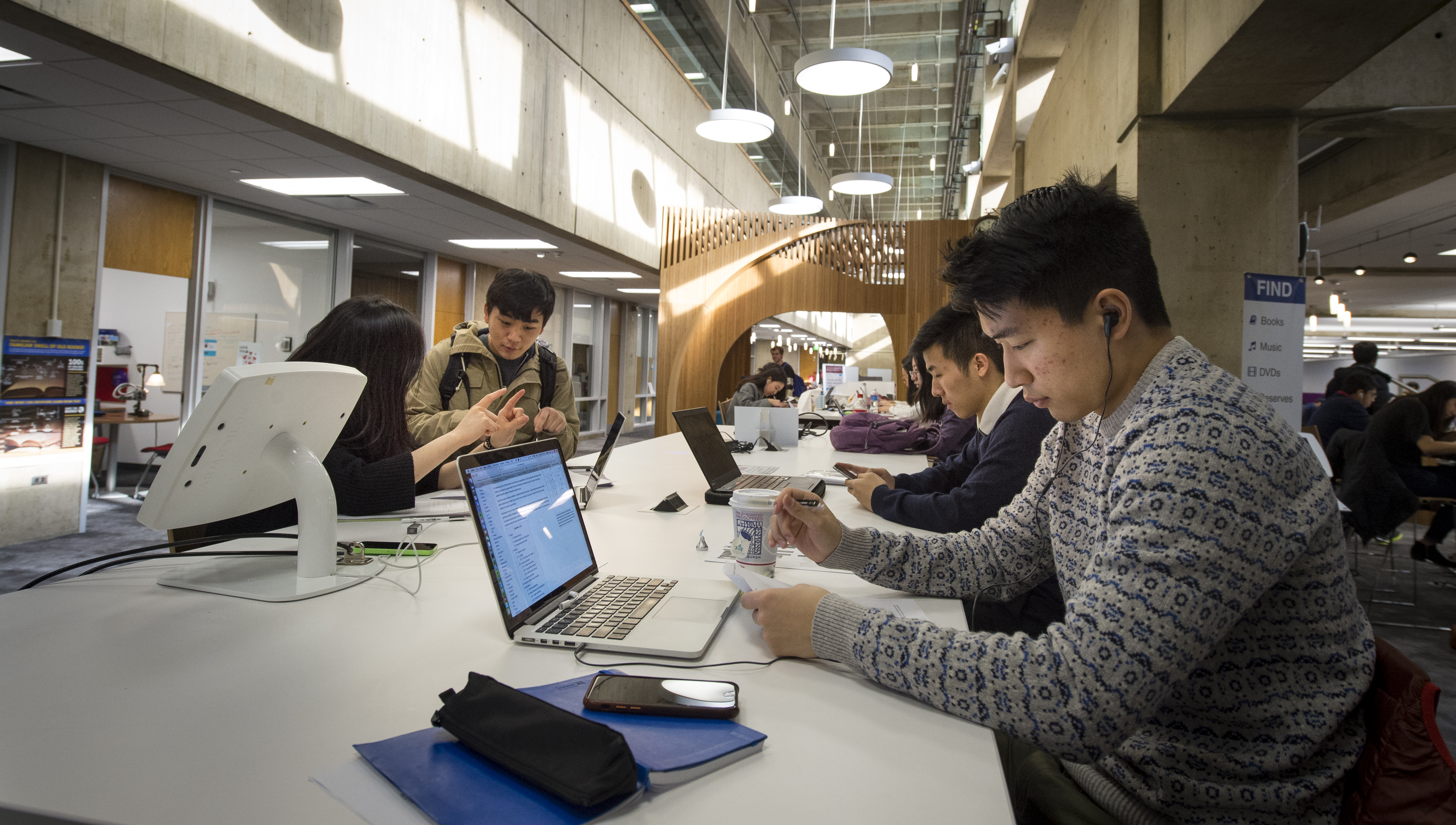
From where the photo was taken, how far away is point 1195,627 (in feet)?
2.56

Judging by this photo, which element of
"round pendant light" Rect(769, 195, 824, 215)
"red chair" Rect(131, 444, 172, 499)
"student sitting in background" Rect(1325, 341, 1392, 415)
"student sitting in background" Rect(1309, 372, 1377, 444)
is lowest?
"red chair" Rect(131, 444, 172, 499)

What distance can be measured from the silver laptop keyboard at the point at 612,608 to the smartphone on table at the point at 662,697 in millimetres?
178

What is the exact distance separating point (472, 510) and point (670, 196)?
393 inches

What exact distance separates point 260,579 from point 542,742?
93 cm

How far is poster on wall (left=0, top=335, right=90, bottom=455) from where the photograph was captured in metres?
4.61

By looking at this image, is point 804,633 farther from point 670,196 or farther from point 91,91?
point 670,196

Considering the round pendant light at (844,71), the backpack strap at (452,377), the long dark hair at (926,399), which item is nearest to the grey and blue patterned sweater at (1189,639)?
the backpack strap at (452,377)

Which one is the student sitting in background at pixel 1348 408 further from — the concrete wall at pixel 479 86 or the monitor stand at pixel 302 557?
the concrete wall at pixel 479 86

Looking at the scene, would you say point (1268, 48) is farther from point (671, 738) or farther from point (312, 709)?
point (312, 709)

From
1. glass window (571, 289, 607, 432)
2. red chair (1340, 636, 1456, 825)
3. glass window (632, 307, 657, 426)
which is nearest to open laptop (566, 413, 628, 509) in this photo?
red chair (1340, 636, 1456, 825)

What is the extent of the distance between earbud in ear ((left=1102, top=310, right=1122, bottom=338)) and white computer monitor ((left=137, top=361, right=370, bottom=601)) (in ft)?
4.22

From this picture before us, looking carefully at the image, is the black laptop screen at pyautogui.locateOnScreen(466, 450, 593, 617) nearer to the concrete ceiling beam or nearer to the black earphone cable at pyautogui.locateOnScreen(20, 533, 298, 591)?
the black earphone cable at pyautogui.locateOnScreen(20, 533, 298, 591)

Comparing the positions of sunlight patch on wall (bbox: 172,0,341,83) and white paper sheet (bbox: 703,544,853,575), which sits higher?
sunlight patch on wall (bbox: 172,0,341,83)

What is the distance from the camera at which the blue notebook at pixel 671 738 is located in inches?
29.3
